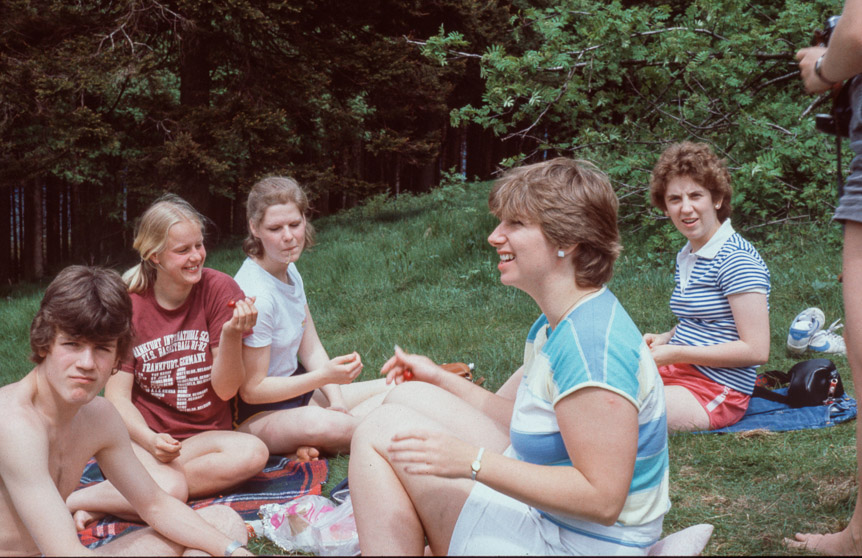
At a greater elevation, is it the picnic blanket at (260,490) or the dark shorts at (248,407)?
the dark shorts at (248,407)

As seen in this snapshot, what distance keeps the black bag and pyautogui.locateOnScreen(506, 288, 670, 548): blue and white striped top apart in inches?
97.6

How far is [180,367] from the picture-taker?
11.1 ft

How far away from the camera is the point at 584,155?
8164 millimetres

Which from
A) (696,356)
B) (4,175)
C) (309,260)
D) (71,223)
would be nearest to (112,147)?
(4,175)

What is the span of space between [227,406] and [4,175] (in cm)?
955

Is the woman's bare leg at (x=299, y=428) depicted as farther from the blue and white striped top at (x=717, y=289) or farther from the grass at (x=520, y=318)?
the blue and white striped top at (x=717, y=289)

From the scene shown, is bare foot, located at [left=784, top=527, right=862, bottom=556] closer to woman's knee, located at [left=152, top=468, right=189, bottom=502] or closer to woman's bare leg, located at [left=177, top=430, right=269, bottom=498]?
woman's bare leg, located at [left=177, top=430, right=269, bottom=498]

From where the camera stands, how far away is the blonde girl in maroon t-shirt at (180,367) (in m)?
3.29

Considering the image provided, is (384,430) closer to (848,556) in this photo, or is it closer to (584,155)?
(848,556)

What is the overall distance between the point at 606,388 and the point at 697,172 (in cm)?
231

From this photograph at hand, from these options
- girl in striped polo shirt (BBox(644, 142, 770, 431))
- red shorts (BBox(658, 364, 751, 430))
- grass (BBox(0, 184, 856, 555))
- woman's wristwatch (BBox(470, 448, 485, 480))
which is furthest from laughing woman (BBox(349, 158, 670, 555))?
red shorts (BBox(658, 364, 751, 430))

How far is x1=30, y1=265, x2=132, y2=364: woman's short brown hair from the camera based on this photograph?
2256 millimetres

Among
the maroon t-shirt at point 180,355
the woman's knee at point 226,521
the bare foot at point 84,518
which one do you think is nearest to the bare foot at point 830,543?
the woman's knee at point 226,521

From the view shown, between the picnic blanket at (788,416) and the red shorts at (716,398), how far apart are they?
0.05 metres
